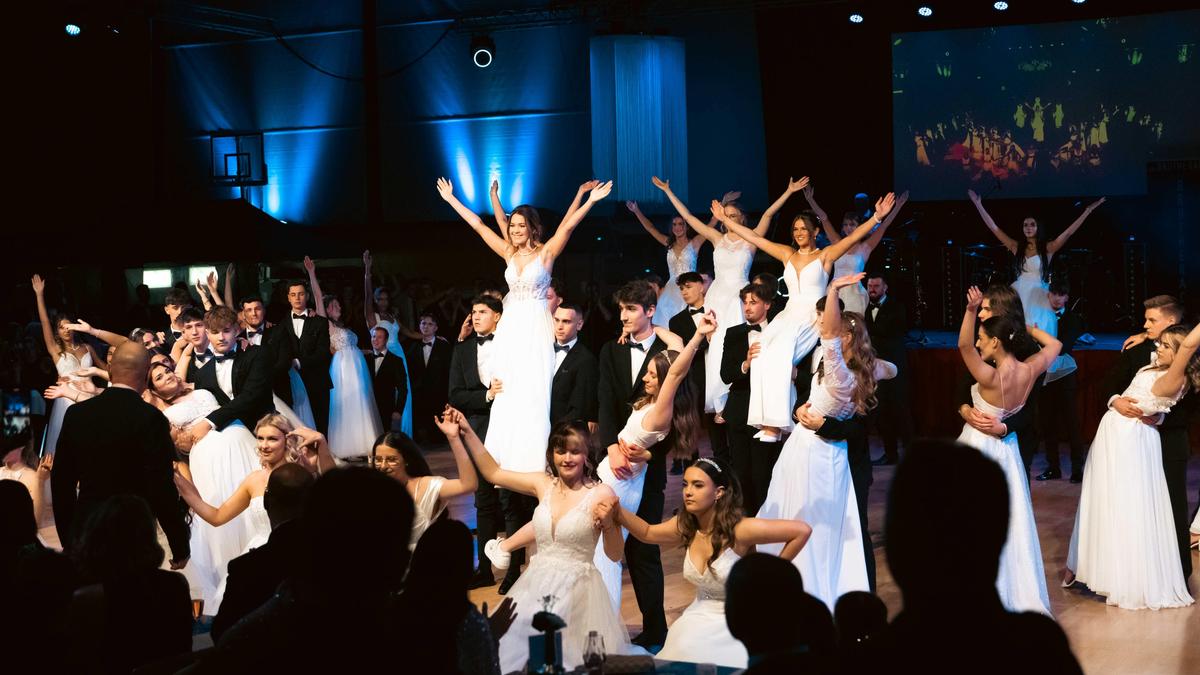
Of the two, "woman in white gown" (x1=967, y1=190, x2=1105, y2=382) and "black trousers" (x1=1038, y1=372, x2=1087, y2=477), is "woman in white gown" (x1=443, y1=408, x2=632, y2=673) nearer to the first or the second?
"black trousers" (x1=1038, y1=372, x2=1087, y2=477)

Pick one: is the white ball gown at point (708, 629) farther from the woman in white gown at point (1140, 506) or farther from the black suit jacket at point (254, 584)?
the woman in white gown at point (1140, 506)

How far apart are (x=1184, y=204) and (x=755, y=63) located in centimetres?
515

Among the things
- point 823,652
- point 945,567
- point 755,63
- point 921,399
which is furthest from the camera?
point 755,63

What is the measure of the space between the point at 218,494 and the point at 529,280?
1878 millimetres

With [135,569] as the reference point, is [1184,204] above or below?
above

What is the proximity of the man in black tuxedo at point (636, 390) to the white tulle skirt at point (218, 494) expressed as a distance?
5.86 ft

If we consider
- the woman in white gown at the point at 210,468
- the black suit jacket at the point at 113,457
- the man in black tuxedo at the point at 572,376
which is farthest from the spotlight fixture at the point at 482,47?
the black suit jacket at the point at 113,457

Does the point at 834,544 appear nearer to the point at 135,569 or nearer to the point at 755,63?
the point at 135,569

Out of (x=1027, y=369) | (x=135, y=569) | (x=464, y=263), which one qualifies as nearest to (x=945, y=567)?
(x=135, y=569)

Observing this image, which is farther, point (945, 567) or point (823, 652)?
point (823, 652)

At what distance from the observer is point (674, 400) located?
5.29 meters

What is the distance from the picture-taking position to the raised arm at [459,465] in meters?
4.36

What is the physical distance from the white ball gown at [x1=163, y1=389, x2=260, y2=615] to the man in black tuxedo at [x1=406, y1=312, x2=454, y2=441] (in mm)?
4737

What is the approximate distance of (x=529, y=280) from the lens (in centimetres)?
658
